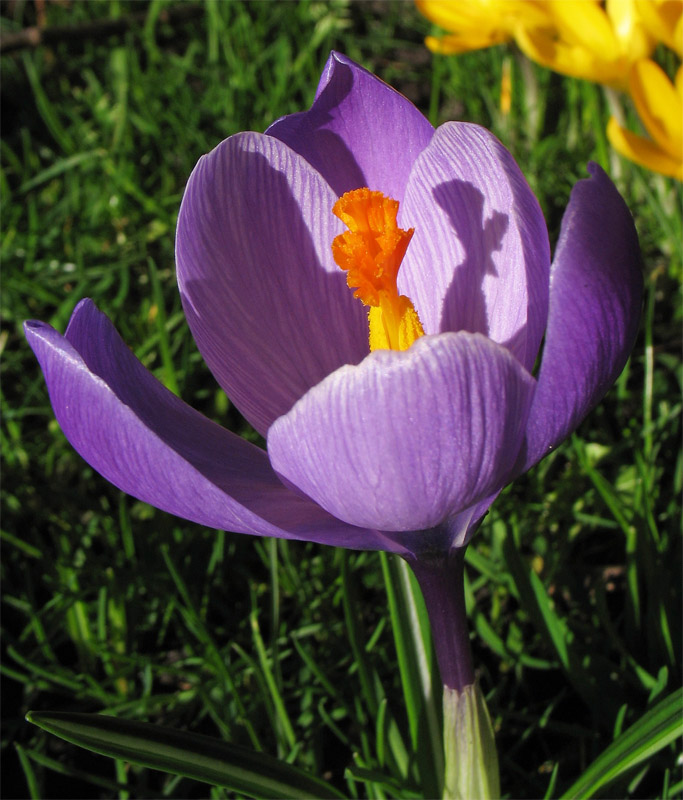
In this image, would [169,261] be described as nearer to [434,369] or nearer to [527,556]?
[527,556]

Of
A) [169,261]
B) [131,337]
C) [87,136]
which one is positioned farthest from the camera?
[87,136]

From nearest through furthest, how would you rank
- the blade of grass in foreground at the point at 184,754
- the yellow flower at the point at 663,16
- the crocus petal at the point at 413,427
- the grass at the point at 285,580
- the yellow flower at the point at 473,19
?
the crocus petal at the point at 413,427 < the blade of grass in foreground at the point at 184,754 < the grass at the point at 285,580 < the yellow flower at the point at 663,16 < the yellow flower at the point at 473,19

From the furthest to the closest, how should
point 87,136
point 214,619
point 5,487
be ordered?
point 87,136, point 5,487, point 214,619

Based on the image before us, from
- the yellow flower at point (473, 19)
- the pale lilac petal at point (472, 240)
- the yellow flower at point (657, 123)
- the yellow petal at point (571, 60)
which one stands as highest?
the yellow flower at point (473, 19)

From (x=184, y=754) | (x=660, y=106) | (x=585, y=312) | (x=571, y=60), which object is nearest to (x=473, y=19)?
(x=571, y=60)

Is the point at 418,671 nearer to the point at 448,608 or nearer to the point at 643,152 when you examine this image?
the point at 448,608

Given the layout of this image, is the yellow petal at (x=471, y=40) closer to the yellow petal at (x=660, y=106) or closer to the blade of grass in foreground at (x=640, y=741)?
the yellow petal at (x=660, y=106)

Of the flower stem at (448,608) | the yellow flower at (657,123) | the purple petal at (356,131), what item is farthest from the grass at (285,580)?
the purple petal at (356,131)

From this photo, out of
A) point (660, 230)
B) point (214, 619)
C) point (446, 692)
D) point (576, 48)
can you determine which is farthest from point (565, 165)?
point (446, 692)
